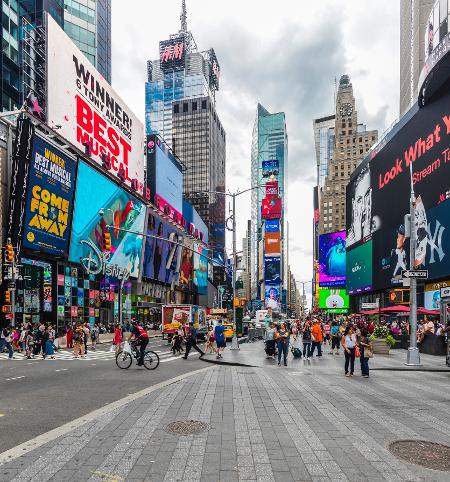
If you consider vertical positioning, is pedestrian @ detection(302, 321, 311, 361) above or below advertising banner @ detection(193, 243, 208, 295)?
below

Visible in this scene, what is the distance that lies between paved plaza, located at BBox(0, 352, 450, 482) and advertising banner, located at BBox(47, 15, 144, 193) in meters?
42.1

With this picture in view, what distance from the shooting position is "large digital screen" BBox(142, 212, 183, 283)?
235 feet

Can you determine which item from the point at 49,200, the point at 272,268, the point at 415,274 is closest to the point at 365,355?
the point at 415,274

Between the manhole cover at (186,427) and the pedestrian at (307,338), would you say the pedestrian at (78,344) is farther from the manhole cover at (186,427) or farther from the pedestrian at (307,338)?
the manhole cover at (186,427)

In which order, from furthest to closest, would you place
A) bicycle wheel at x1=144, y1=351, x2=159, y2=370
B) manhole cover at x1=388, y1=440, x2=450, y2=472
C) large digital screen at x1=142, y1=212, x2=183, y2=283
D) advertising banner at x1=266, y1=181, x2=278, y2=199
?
large digital screen at x1=142, y1=212, x2=183, y2=283
advertising banner at x1=266, y1=181, x2=278, y2=199
bicycle wheel at x1=144, y1=351, x2=159, y2=370
manhole cover at x1=388, y1=440, x2=450, y2=472

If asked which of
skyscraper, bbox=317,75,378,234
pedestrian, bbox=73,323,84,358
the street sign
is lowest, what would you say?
pedestrian, bbox=73,323,84,358

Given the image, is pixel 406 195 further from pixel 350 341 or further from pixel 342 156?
pixel 342 156

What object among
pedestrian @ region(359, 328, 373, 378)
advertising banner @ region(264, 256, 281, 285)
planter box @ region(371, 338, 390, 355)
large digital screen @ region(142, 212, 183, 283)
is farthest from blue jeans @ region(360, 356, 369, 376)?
advertising banner @ region(264, 256, 281, 285)

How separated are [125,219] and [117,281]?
8.89 m

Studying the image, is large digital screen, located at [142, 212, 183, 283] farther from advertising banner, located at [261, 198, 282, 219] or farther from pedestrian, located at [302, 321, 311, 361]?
pedestrian, located at [302, 321, 311, 361]

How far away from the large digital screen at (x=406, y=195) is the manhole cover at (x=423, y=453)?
2690 centimetres

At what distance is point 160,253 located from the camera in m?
76.7

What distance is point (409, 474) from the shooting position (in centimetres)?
560

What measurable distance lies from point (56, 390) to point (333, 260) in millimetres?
84255
